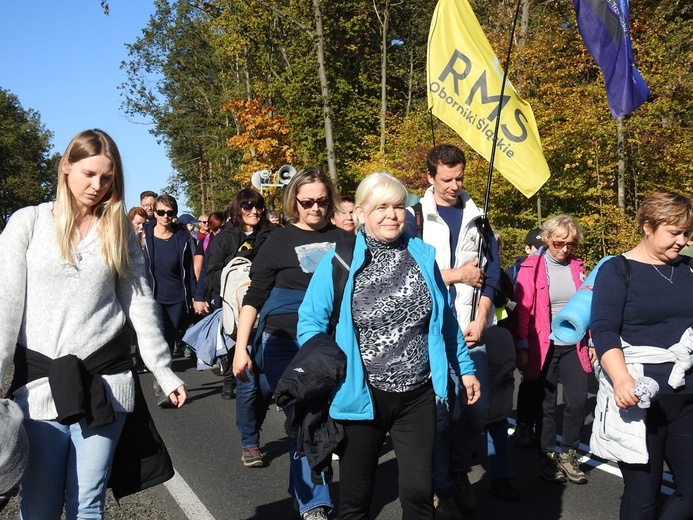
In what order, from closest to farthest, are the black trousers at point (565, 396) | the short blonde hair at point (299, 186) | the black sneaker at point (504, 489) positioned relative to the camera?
1. the short blonde hair at point (299, 186)
2. the black sneaker at point (504, 489)
3. the black trousers at point (565, 396)

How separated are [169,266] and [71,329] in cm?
624

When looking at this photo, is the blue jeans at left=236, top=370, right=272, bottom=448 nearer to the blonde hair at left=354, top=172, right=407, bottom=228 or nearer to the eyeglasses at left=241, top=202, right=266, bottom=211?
the eyeglasses at left=241, top=202, right=266, bottom=211

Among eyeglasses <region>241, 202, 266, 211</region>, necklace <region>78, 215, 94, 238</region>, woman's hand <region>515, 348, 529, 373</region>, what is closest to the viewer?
necklace <region>78, 215, 94, 238</region>

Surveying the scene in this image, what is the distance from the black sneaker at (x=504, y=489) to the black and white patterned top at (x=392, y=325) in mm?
2062

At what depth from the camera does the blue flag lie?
6137mm

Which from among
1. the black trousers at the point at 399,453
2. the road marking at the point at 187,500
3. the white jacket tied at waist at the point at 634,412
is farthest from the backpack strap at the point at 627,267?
the road marking at the point at 187,500

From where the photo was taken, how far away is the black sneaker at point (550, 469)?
18.5ft

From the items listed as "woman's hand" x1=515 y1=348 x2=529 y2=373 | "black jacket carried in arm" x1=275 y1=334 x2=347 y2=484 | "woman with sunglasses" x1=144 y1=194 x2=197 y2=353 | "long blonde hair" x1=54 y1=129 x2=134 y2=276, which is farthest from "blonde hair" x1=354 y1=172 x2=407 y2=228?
"woman with sunglasses" x1=144 y1=194 x2=197 y2=353

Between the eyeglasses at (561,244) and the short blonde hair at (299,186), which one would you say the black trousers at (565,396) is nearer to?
the eyeglasses at (561,244)

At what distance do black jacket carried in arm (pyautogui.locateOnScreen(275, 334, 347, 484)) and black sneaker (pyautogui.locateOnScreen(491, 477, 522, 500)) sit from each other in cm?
214

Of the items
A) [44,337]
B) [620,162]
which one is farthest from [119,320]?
[620,162]

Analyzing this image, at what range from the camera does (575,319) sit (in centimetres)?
385

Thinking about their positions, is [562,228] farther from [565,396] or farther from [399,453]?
[399,453]

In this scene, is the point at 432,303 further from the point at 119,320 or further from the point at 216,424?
the point at 216,424
